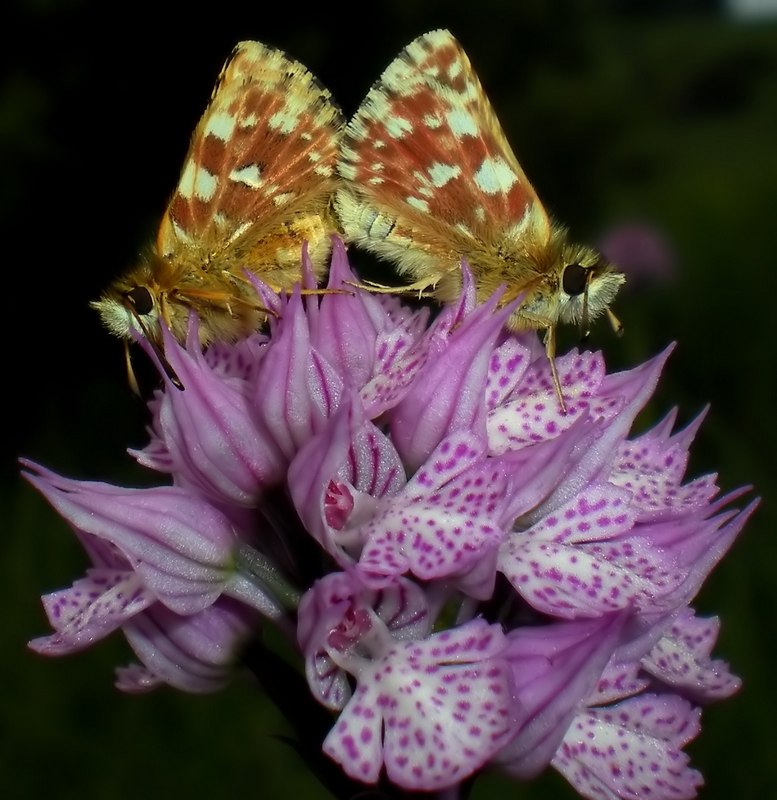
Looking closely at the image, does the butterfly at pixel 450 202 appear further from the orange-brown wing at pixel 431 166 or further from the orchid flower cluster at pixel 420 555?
the orchid flower cluster at pixel 420 555

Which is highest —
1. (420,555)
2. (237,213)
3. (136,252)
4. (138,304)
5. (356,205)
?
(136,252)

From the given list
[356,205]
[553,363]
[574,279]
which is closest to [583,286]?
[574,279]

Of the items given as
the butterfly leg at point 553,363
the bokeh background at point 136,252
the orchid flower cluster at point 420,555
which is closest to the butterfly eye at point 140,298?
the orchid flower cluster at point 420,555

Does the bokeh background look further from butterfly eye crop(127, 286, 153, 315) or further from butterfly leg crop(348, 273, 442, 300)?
butterfly eye crop(127, 286, 153, 315)

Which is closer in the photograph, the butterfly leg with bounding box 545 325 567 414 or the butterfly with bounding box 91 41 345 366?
the butterfly leg with bounding box 545 325 567 414

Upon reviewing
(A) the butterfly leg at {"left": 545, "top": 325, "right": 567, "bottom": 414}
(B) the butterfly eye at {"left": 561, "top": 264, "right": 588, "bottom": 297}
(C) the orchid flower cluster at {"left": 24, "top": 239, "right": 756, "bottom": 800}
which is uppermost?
(B) the butterfly eye at {"left": 561, "top": 264, "right": 588, "bottom": 297}

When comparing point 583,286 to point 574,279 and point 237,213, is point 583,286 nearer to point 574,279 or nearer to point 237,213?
point 574,279

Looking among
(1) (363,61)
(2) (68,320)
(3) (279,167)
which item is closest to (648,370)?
(3) (279,167)

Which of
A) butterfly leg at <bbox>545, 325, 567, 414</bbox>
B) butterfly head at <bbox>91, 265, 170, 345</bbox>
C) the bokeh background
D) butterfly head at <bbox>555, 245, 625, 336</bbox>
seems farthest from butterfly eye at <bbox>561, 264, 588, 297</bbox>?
the bokeh background
